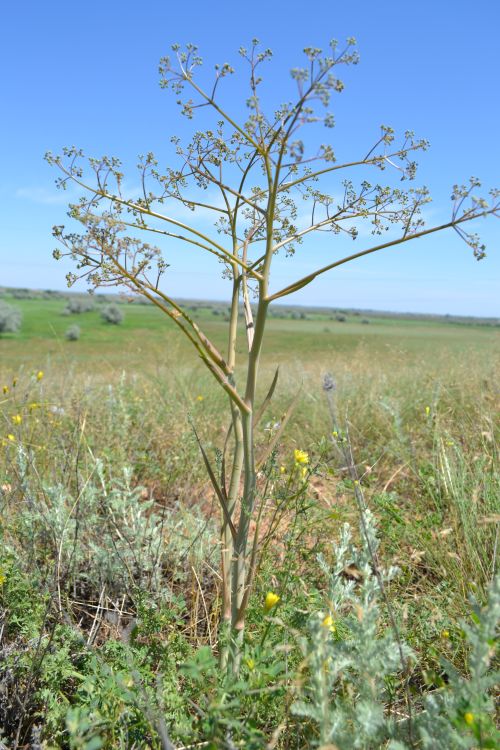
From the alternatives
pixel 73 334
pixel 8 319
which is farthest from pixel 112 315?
pixel 73 334

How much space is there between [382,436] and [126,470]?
224 centimetres

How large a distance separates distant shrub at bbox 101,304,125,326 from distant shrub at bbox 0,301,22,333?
892 cm

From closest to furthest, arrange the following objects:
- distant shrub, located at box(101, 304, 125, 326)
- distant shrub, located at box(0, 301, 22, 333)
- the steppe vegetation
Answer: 1. the steppe vegetation
2. distant shrub, located at box(0, 301, 22, 333)
3. distant shrub, located at box(101, 304, 125, 326)

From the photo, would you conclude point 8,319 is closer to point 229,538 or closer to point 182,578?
point 182,578

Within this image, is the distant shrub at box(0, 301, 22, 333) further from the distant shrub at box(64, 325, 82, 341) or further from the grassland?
the grassland

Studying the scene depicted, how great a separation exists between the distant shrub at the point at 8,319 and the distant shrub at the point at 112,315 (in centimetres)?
892

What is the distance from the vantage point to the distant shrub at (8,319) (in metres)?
35.1

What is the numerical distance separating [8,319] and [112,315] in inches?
421

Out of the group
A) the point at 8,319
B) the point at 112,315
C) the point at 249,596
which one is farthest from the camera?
the point at 112,315

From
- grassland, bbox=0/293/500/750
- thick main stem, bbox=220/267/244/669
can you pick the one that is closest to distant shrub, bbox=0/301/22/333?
grassland, bbox=0/293/500/750

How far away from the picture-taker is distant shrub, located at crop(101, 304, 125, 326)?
1763 inches

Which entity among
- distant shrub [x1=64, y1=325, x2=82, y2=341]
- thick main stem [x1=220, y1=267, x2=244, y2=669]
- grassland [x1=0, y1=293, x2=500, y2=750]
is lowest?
distant shrub [x1=64, y1=325, x2=82, y2=341]

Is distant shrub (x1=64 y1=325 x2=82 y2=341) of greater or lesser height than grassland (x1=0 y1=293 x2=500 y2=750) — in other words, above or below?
below

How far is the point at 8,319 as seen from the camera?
35.5m
